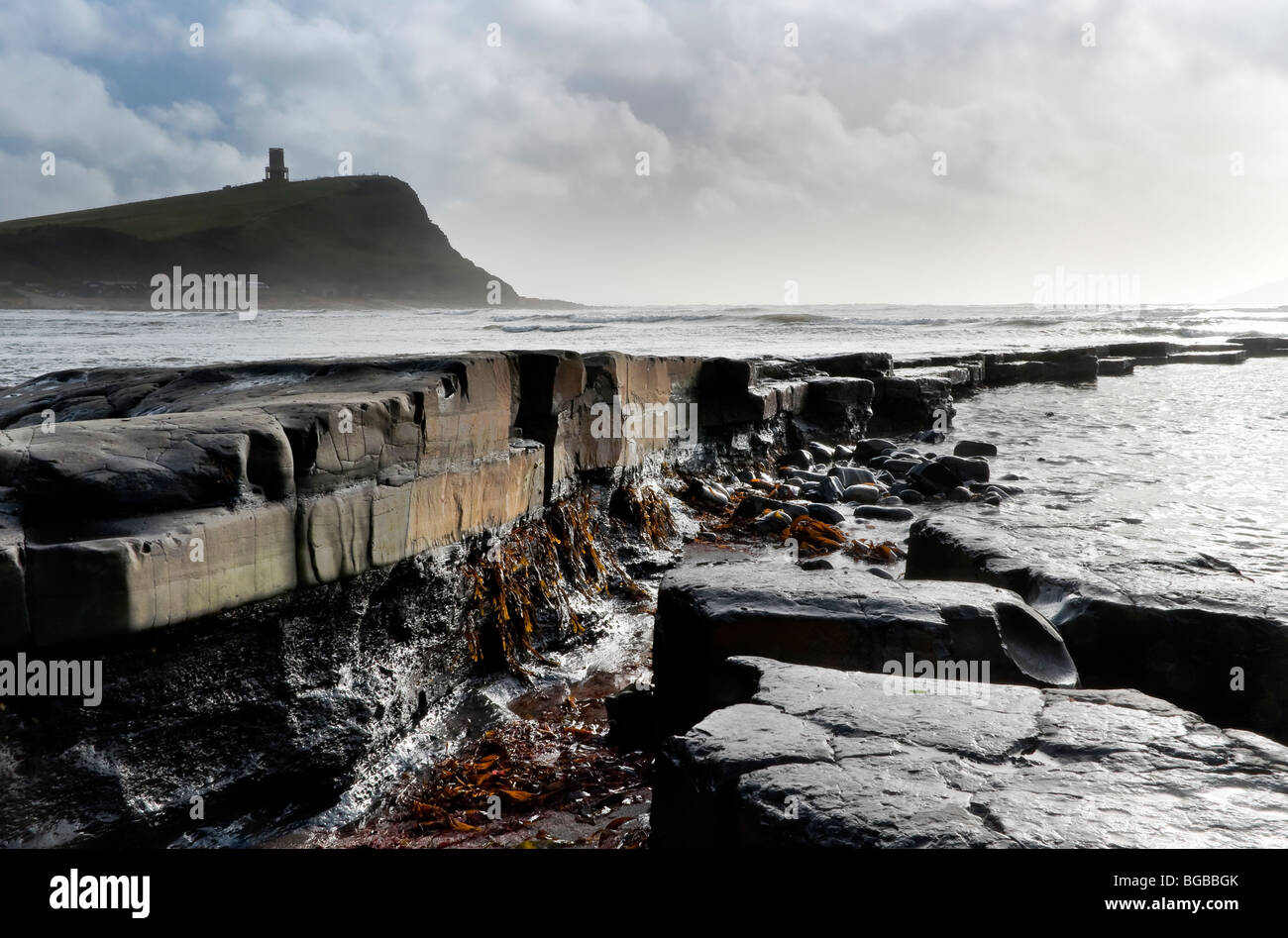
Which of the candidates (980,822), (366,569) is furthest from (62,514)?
(980,822)

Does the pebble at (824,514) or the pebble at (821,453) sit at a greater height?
the pebble at (821,453)

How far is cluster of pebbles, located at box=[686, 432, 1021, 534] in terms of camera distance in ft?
17.0

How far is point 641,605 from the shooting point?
3.80 metres

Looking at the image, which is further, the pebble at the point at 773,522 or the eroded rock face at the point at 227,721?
the pebble at the point at 773,522

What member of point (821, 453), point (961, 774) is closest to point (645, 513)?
point (821, 453)

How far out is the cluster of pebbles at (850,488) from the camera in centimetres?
518

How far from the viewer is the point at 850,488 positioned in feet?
18.7

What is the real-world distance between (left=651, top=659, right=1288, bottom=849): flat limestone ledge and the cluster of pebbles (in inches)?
123

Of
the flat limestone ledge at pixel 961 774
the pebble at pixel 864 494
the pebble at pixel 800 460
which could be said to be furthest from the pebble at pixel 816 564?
the pebble at pixel 800 460

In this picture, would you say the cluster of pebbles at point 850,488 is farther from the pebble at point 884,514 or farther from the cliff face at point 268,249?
the cliff face at point 268,249

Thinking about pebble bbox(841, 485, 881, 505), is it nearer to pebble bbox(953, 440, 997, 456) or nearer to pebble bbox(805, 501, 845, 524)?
pebble bbox(805, 501, 845, 524)

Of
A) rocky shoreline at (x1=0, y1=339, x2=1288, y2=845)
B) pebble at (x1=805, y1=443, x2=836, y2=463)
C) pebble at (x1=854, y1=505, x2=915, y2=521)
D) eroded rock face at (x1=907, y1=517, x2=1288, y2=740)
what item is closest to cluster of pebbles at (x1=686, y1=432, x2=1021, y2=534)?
pebble at (x1=854, y1=505, x2=915, y2=521)
